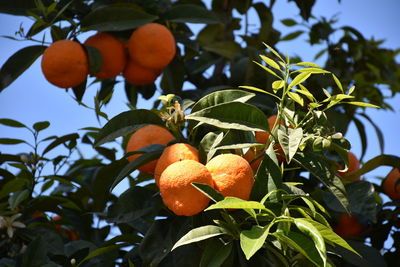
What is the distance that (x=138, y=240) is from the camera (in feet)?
4.74

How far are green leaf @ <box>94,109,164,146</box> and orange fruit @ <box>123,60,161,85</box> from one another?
1.96 feet

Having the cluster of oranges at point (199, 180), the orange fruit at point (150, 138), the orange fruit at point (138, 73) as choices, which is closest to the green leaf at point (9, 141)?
the orange fruit at point (138, 73)

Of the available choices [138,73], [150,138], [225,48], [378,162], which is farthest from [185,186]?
[225,48]

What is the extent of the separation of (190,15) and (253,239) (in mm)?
1198

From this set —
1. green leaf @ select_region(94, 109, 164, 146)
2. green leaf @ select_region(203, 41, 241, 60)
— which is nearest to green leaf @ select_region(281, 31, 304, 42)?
green leaf @ select_region(203, 41, 241, 60)

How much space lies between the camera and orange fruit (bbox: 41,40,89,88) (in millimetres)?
1654

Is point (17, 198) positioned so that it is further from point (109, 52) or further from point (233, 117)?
point (233, 117)

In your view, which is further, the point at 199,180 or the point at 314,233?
the point at 199,180

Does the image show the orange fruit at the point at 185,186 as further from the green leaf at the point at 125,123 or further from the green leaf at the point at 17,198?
the green leaf at the point at 17,198

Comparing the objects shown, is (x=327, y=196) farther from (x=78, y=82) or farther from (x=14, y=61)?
(x=14, y=61)

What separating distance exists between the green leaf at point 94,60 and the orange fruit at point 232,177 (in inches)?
28.2

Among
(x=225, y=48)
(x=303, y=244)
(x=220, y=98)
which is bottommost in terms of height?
(x=225, y=48)

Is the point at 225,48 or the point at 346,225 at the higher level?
the point at 225,48

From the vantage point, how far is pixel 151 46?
1.78m
